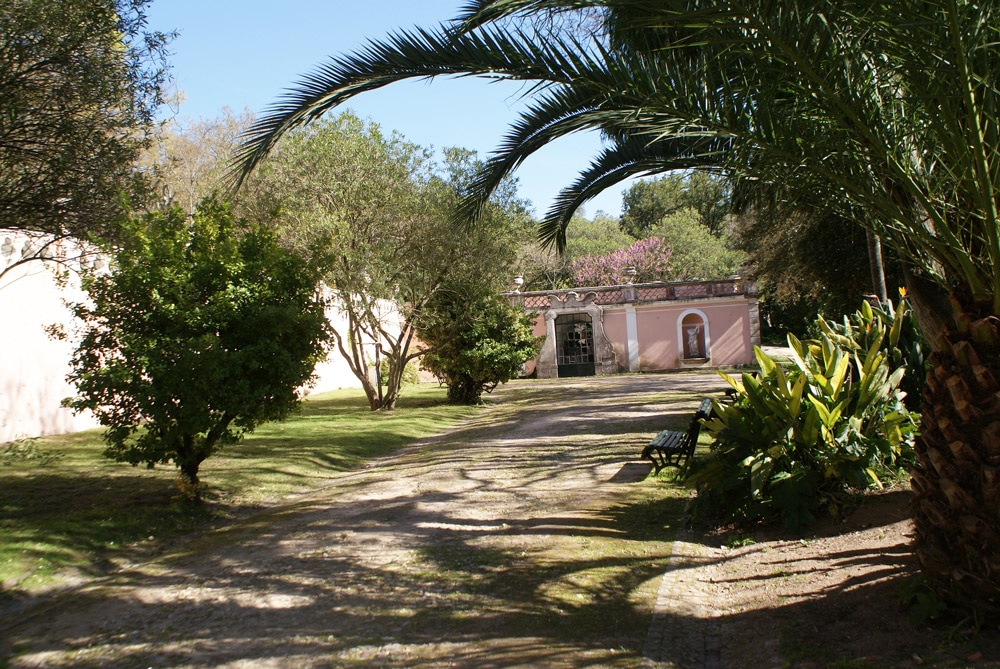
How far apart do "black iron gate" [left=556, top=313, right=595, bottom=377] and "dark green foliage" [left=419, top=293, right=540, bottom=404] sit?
38.2 ft

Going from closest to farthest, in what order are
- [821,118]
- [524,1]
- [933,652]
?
[933,652]
[821,118]
[524,1]

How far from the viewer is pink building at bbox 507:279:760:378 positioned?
3067cm

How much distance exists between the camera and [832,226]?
15195 millimetres

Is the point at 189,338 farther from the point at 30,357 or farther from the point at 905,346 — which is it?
A: the point at 905,346

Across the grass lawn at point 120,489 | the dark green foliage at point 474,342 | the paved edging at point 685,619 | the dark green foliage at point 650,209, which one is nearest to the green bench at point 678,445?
the paved edging at point 685,619

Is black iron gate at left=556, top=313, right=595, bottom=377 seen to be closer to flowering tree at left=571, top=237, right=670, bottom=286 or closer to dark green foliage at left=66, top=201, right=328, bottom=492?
flowering tree at left=571, top=237, right=670, bottom=286

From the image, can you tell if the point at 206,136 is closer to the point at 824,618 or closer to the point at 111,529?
the point at 111,529

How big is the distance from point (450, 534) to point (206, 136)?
26921mm

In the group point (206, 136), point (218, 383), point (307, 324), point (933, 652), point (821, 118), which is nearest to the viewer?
point (933, 652)

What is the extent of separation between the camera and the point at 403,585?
5387 mm

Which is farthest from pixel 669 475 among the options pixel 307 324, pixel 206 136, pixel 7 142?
pixel 206 136

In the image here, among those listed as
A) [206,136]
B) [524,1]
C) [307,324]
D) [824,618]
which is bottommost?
[824,618]

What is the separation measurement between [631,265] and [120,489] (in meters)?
37.1

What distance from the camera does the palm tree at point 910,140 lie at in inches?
136
